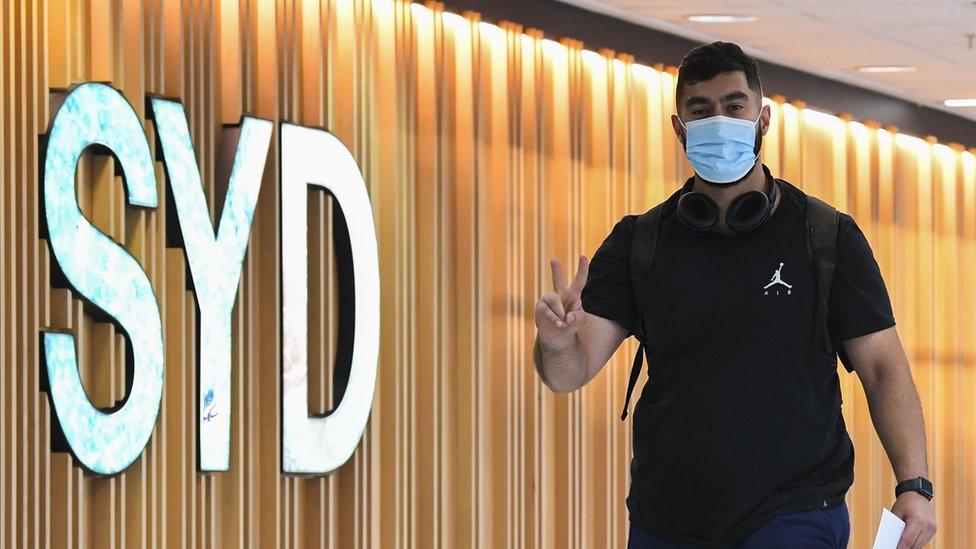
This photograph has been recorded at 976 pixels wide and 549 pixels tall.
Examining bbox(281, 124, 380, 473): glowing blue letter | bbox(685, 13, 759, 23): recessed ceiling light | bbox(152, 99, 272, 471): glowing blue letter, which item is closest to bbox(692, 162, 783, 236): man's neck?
bbox(152, 99, 272, 471): glowing blue letter

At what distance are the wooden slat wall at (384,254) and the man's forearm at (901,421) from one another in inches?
98.3

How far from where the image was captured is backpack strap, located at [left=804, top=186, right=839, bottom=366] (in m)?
2.80

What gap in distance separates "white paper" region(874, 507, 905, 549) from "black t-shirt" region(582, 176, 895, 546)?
0.12 m

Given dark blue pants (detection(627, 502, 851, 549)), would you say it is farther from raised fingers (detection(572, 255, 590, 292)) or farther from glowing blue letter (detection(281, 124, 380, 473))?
glowing blue letter (detection(281, 124, 380, 473))

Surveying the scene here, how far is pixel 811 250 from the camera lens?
2816 mm

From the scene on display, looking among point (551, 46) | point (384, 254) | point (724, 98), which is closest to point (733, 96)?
point (724, 98)

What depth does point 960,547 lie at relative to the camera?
995cm

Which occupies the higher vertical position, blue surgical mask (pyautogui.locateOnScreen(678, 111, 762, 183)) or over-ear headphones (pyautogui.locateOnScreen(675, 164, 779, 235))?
blue surgical mask (pyautogui.locateOnScreen(678, 111, 762, 183))

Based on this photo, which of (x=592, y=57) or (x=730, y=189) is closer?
(x=730, y=189)

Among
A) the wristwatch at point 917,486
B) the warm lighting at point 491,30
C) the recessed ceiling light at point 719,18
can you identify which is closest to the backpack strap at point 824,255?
the wristwatch at point 917,486

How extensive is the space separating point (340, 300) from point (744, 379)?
3024 mm

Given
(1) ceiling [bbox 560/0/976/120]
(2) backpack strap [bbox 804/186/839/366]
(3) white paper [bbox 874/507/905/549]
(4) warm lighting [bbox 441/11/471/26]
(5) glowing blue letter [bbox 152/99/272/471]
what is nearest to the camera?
(3) white paper [bbox 874/507/905/549]

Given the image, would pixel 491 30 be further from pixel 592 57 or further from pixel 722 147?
pixel 722 147

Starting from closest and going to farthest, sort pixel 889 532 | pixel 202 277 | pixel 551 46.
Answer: pixel 889 532 → pixel 202 277 → pixel 551 46
